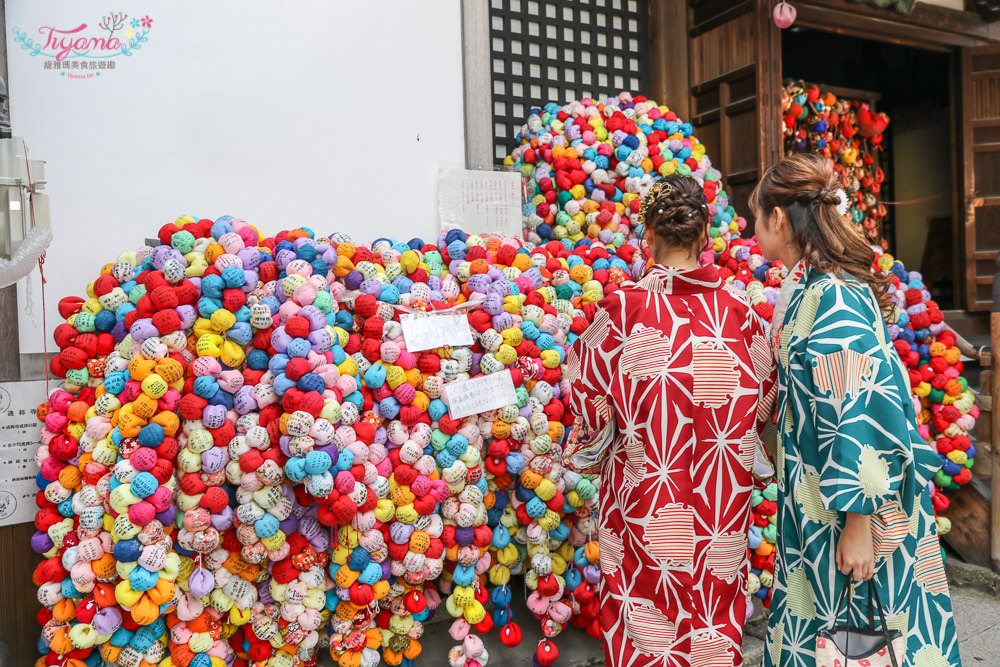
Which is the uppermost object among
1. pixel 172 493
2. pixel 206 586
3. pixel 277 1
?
pixel 277 1

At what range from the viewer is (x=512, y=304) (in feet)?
7.74

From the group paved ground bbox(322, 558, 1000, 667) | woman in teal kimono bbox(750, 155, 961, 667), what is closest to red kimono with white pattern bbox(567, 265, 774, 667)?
woman in teal kimono bbox(750, 155, 961, 667)

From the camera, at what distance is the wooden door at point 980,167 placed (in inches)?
194

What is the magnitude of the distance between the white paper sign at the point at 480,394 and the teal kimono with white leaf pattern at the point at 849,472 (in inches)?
34.3

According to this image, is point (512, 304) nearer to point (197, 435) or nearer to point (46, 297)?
point (197, 435)

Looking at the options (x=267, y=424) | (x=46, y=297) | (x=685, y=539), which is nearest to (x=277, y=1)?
(x=46, y=297)

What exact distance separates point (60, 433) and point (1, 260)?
0.62 m

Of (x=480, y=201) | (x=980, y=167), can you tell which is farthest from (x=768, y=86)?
(x=980, y=167)

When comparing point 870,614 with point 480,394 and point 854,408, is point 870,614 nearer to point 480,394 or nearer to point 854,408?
point 854,408

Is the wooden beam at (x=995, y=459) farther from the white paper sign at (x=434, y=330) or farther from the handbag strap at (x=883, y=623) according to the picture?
the white paper sign at (x=434, y=330)

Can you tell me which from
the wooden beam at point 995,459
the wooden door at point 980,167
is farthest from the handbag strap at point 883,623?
the wooden door at point 980,167

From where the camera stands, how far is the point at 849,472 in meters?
1.48

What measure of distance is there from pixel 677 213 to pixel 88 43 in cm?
218

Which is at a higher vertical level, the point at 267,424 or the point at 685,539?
the point at 267,424
